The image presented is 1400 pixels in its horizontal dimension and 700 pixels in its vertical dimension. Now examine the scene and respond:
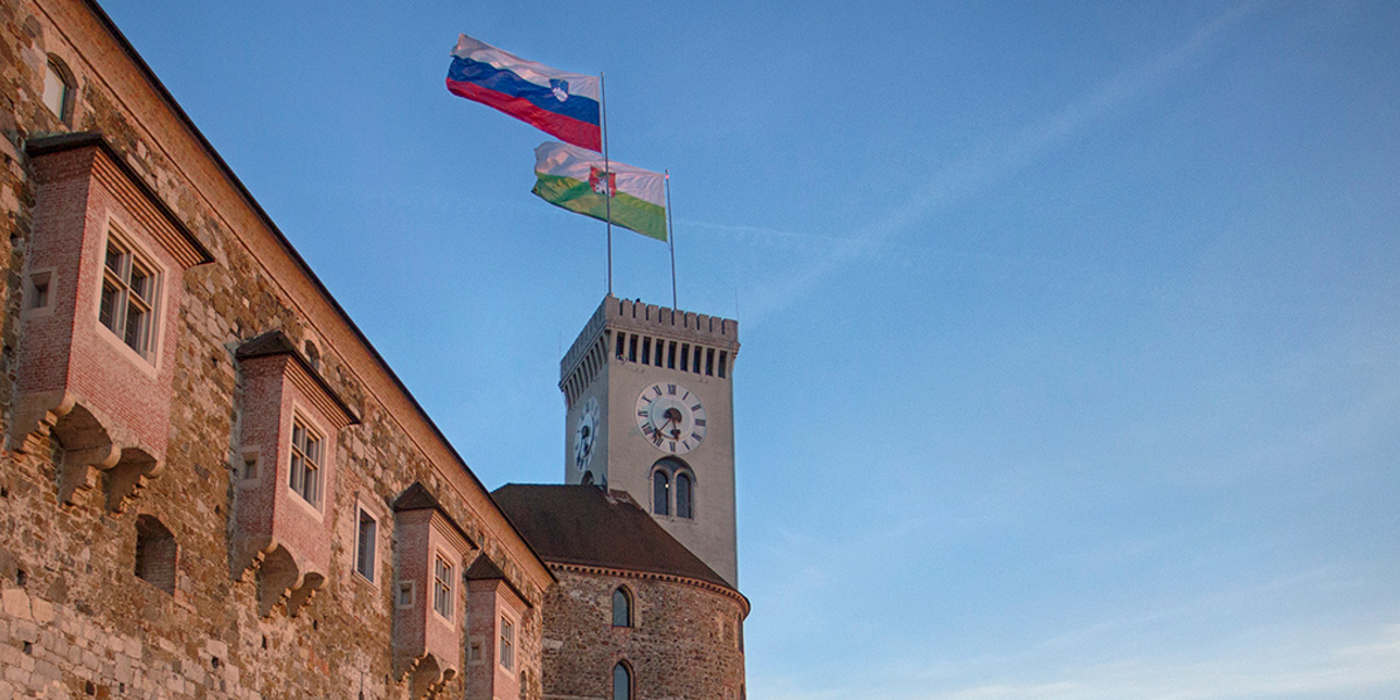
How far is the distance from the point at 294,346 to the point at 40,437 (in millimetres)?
5824

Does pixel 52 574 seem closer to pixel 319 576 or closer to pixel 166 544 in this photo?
pixel 166 544

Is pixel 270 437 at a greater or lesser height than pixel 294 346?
lesser

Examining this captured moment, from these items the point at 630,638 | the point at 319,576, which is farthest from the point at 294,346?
the point at 630,638

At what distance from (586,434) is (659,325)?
5302mm

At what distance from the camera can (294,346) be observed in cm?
1833

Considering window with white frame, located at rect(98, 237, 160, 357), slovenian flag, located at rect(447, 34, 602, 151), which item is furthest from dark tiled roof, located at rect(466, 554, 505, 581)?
slovenian flag, located at rect(447, 34, 602, 151)

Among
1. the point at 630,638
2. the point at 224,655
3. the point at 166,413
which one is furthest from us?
the point at 630,638

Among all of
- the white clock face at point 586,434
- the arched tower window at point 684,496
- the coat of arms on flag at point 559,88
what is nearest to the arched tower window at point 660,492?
the arched tower window at point 684,496

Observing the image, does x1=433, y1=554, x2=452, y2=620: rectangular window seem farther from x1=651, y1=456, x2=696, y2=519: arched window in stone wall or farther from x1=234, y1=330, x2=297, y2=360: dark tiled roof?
x1=651, y1=456, x2=696, y2=519: arched window in stone wall

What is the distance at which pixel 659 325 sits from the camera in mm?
55562

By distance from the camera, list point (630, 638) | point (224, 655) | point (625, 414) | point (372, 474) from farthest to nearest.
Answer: point (625, 414) → point (630, 638) → point (372, 474) → point (224, 655)

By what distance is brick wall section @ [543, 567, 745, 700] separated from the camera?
3766 cm

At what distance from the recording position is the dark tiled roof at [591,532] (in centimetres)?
3956

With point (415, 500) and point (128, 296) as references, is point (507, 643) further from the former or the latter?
point (128, 296)
